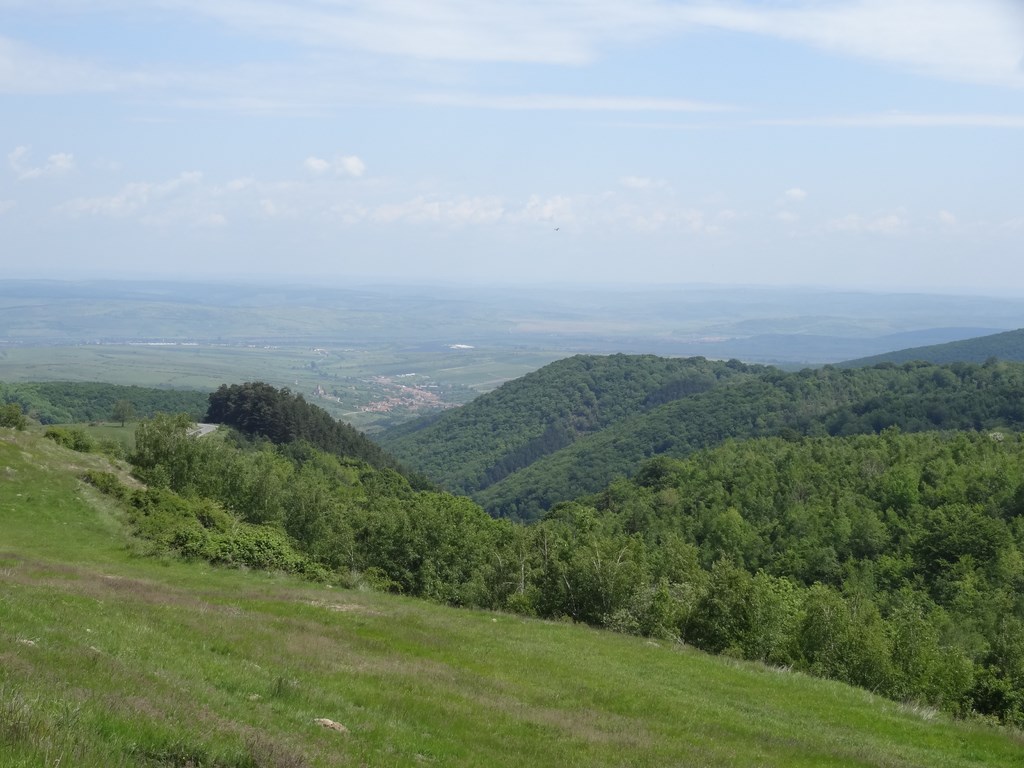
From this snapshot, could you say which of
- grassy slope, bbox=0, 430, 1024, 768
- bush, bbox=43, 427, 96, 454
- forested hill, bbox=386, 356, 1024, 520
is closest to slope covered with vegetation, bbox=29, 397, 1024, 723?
bush, bbox=43, 427, 96, 454

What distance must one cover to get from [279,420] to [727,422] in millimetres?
78142

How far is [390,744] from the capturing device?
475 inches

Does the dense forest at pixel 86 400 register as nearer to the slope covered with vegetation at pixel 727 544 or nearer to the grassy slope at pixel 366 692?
the slope covered with vegetation at pixel 727 544

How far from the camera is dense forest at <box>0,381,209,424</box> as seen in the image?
127562 mm

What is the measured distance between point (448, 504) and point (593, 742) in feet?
151

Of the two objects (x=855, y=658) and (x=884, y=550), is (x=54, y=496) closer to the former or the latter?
(x=855, y=658)

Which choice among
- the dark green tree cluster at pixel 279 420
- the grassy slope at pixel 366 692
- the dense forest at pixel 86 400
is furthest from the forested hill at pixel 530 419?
the grassy slope at pixel 366 692

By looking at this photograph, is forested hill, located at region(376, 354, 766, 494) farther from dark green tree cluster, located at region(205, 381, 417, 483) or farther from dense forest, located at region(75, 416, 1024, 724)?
dense forest, located at region(75, 416, 1024, 724)

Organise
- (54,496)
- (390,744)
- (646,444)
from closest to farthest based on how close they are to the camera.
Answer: (390,744) → (54,496) → (646,444)

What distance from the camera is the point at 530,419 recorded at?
184m

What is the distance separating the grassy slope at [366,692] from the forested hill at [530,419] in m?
130

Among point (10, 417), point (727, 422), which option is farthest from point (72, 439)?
point (727, 422)

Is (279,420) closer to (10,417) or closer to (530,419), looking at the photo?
(10,417)

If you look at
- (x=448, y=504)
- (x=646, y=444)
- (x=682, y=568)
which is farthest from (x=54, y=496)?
(x=646, y=444)
